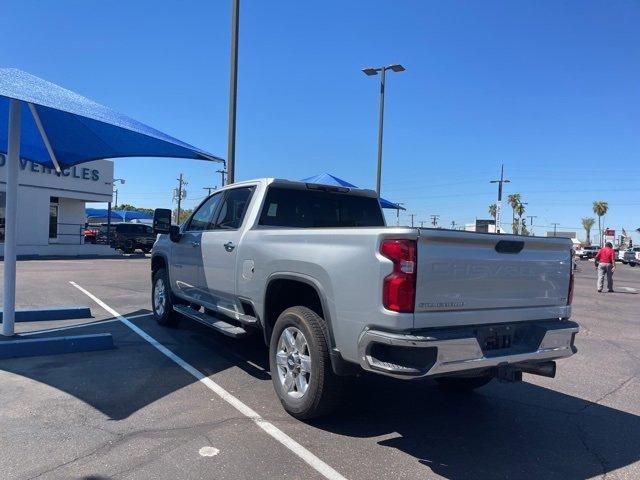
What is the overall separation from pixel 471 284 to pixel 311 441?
5.60 ft

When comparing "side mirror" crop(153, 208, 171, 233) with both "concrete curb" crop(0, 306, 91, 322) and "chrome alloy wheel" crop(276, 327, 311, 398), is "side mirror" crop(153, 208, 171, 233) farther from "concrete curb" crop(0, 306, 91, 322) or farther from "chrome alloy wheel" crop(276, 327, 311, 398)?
"chrome alloy wheel" crop(276, 327, 311, 398)

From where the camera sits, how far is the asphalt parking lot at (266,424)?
12.1 feet

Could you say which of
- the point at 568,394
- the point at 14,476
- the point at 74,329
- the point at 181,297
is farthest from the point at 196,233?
the point at 568,394

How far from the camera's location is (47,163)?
10.7 meters

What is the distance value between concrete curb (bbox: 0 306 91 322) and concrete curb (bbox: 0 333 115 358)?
7.13 ft

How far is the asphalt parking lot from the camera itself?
368 cm

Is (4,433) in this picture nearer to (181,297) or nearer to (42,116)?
(181,297)

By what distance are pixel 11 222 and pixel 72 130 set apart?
8.31ft

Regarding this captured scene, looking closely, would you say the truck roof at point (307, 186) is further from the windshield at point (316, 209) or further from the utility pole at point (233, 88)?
the utility pole at point (233, 88)

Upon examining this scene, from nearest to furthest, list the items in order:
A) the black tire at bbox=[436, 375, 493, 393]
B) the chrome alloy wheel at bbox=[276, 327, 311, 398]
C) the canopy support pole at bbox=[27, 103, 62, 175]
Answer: the chrome alloy wheel at bbox=[276, 327, 311, 398] → the black tire at bbox=[436, 375, 493, 393] → the canopy support pole at bbox=[27, 103, 62, 175]

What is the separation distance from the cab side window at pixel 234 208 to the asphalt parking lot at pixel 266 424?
64.8 inches

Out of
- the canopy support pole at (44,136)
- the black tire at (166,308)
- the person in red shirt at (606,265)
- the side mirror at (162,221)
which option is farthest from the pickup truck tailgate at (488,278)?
the person in red shirt at (606,265)

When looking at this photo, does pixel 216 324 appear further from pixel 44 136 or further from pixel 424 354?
pixel 44 136

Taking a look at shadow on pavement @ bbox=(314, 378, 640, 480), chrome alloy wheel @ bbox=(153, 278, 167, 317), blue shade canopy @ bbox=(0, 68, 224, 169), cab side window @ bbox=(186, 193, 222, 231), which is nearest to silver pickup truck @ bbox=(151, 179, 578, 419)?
shadow on pavement @ bbox=(314, 378, 640, 480)
